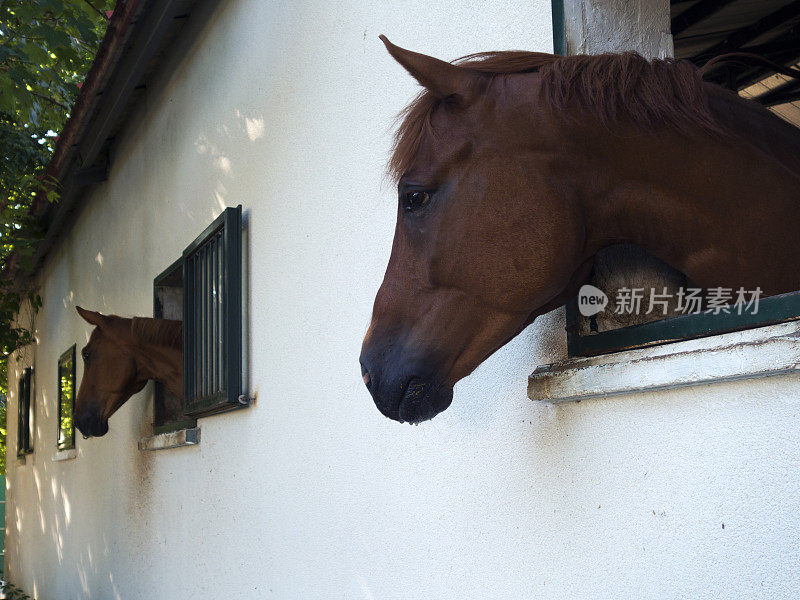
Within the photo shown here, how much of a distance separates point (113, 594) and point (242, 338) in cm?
334

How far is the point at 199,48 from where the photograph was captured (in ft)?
16.0

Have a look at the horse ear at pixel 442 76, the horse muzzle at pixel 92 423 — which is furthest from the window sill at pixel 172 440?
the horse ear at pixel 442 76

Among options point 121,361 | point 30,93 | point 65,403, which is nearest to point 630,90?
point 121,361

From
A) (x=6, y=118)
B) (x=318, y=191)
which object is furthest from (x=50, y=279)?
(x=318, y=191)

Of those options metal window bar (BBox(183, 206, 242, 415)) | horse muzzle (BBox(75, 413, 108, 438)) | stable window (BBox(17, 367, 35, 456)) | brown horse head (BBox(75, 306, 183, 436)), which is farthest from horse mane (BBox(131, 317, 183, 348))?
stable window (BBox(17, 367, 35, 456))

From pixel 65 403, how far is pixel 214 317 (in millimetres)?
5907

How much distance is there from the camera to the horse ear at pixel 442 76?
156 cm

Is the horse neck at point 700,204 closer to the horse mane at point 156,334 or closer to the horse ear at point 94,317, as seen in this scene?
the horse mane at point 156,334

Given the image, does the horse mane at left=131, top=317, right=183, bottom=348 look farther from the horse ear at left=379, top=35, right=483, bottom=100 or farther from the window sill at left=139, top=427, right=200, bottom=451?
the horse ear at left=379, top=35, right=483, bottom=100

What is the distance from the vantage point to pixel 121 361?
5.11 metres

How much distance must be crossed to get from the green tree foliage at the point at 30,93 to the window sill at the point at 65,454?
1799 mm

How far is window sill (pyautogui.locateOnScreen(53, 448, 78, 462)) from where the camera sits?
7.94 meters

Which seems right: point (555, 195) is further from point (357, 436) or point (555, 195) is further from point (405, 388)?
point (357, 436)

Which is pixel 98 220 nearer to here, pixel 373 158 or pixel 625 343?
pixel 373 158
